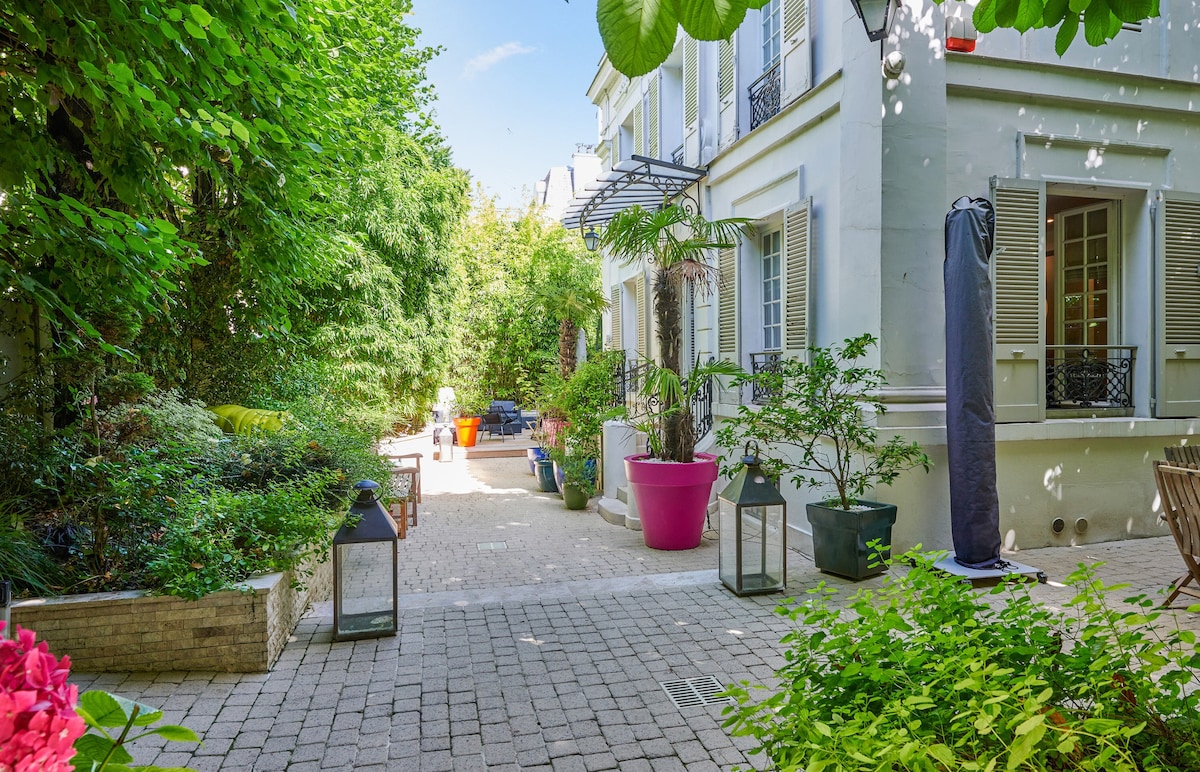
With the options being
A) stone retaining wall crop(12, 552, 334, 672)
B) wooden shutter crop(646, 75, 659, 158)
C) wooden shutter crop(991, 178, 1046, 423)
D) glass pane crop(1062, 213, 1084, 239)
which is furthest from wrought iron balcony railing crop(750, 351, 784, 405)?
stone retaining wall crop(12, 552, 334, 672)

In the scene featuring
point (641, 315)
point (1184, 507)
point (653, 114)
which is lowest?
point (1184, 507)

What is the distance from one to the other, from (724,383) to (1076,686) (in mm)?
7403

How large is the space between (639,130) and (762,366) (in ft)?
23.0

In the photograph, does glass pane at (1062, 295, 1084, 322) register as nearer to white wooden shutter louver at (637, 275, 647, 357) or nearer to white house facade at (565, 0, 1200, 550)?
white house facade at (565, 0, 1200, 550)

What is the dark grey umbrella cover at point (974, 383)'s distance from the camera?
18.4 feet

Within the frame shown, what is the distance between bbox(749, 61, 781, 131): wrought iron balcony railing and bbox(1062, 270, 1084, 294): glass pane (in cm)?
376

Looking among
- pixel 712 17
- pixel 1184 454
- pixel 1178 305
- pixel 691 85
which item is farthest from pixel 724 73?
pixel 712 17

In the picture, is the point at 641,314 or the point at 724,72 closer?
the point at 724,72

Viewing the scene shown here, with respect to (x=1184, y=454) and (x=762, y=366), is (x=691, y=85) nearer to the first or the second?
(x=762, y=366)

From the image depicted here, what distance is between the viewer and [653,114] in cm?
1262

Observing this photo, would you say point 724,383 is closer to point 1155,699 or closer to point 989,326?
point 989,326

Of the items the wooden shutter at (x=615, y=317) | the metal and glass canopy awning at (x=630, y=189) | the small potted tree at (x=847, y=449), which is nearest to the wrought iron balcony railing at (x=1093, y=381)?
the small potted tree at (x=847, y=449)

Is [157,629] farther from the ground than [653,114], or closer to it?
closer to it

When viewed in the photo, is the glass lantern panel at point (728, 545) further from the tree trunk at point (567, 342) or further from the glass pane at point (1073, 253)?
the tree trunk at point (567, 342)
